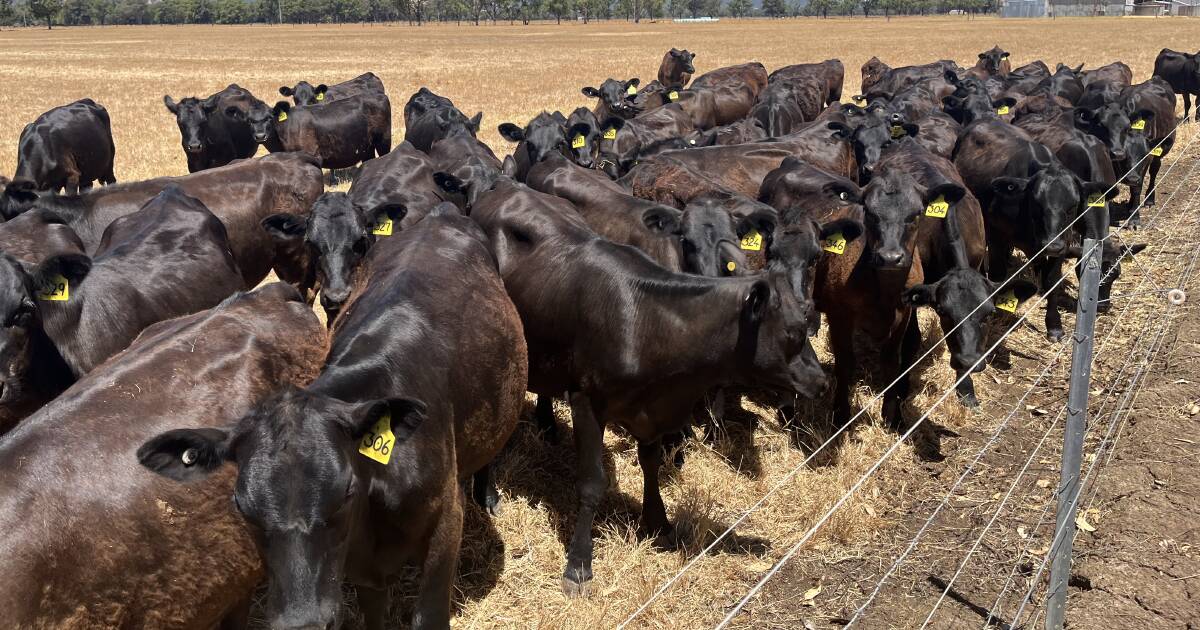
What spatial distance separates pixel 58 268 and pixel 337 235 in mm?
1840

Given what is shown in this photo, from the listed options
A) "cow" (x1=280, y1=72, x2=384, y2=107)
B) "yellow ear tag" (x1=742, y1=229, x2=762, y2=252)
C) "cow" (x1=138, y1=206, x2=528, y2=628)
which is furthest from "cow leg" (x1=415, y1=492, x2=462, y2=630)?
"cow" (x1=280, y1=72, x2=384, y2=107)

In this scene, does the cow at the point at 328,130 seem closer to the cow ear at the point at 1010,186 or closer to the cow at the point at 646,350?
the cow ear at the point at 1010,186

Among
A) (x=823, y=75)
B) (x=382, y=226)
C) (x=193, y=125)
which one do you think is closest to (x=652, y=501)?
(x=382, y=226)

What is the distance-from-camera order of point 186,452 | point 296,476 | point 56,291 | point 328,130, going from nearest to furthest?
point 296,476 → point 186,452 → point 56,291 → point 328,130

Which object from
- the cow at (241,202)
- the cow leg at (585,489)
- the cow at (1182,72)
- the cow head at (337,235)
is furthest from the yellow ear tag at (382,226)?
the cow at (1182,72)

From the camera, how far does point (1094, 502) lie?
557 centimetres

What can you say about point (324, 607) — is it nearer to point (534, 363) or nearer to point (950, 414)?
point (534, 363)

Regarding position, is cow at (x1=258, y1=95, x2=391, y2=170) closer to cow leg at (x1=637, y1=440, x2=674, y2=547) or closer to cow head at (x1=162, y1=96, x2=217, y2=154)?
cow head at (x1=162, y1=96, x2=217, y2=154)

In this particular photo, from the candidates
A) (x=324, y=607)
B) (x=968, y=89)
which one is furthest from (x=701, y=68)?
(x=324, y=607)

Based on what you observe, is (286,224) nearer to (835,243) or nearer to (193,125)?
(835,243)

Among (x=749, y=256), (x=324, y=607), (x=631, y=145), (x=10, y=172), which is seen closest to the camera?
(x=324, y=607)

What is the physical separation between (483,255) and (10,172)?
43.9ft

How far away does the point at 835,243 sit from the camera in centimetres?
Result: 674

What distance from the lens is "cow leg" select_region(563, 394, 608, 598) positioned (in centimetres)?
506
